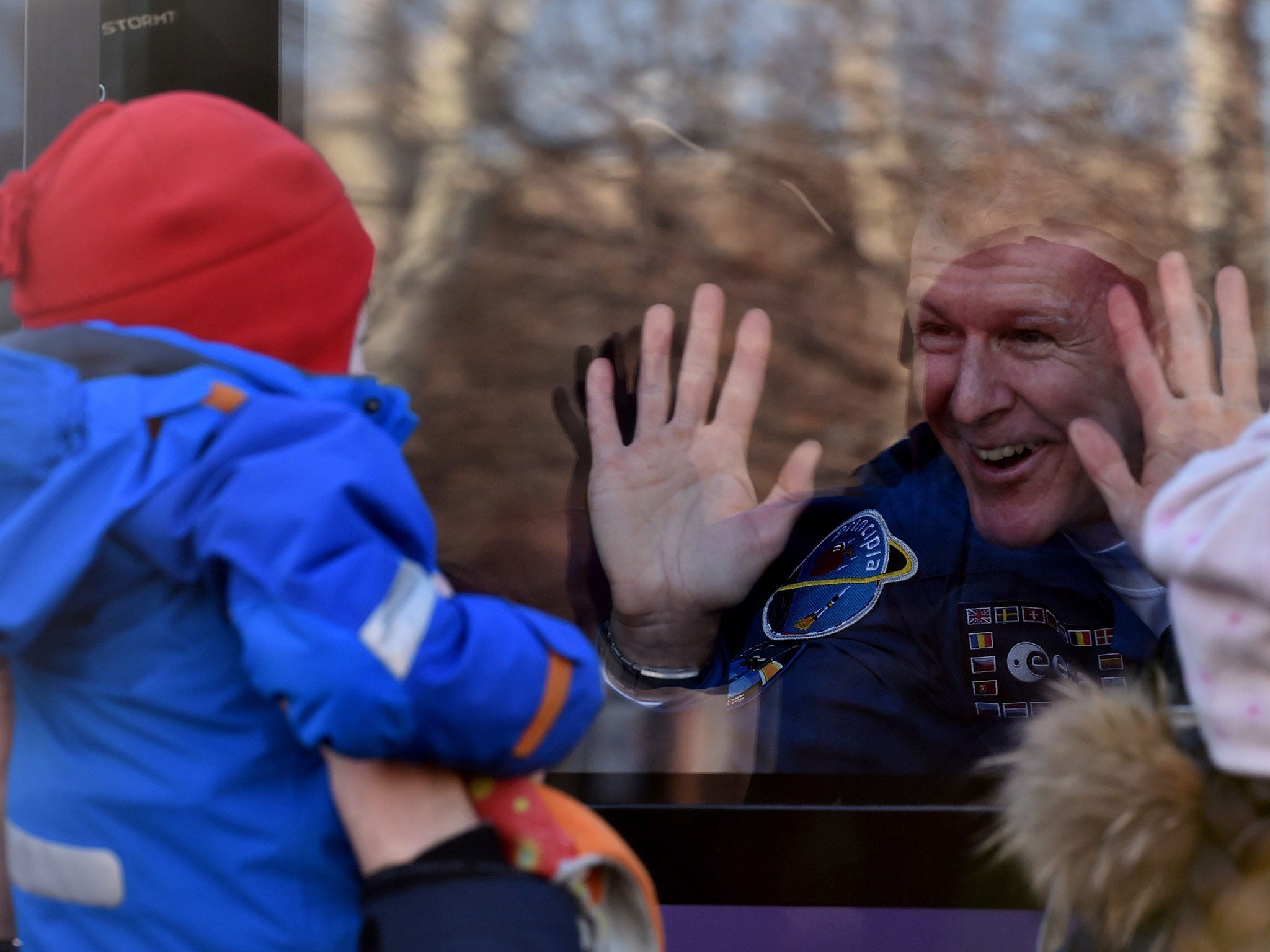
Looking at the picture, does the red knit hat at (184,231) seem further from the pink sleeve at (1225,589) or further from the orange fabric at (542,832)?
the pink sleeve at (1225,589)

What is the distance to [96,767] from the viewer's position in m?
1.11

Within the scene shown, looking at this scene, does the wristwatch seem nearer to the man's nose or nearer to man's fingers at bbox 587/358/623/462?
man's fingers at bbox 587/358/623/462

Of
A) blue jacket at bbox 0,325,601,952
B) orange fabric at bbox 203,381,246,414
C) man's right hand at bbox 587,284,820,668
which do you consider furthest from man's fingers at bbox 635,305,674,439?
orange fabric at bbox 203,381,246,414

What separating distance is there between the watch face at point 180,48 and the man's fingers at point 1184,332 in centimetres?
156

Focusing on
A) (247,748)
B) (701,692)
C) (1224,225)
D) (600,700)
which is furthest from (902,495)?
(247,748)

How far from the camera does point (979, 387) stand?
2369mm

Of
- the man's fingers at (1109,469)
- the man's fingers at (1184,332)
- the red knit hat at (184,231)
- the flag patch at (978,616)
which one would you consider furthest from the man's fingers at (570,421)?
the red knit hat at (184,231)

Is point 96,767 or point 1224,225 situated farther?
point 1224,225

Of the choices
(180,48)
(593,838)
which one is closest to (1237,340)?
(593,838)

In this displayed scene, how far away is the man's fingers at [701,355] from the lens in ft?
7.83

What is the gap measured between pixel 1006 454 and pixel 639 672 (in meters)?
0.75

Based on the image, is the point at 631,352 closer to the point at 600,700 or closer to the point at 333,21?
the point at 333,21

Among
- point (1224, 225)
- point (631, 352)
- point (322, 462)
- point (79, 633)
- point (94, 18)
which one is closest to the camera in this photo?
point (322, 462)

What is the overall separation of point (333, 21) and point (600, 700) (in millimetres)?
1635
